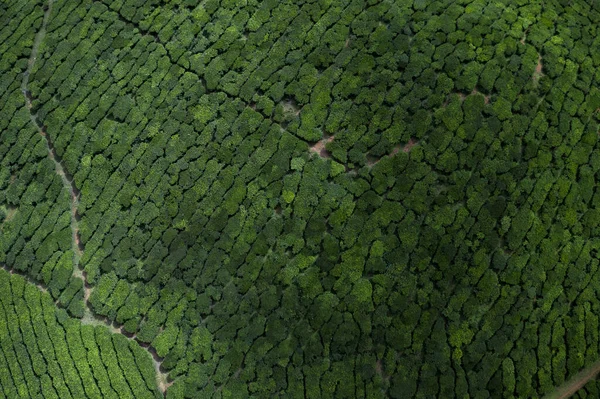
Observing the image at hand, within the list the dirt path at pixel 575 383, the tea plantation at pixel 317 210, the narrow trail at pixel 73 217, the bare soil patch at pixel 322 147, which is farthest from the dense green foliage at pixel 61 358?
the dirt path at pixel 575 383

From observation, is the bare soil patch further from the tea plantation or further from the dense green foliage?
the dense green foliage

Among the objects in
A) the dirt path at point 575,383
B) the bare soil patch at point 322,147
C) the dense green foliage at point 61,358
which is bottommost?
the dirt path at point 575,383

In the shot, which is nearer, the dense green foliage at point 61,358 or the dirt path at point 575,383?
the dirt path at point 575,383

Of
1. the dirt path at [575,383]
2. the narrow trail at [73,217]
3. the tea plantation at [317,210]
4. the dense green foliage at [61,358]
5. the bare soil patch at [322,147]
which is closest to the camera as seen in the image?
the dirt path at [575,383]

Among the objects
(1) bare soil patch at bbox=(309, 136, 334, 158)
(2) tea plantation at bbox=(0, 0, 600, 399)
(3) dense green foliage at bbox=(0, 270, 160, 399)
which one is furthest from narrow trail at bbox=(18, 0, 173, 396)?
(1) bare soil patch at bbox=(309, 136, 334, 158)

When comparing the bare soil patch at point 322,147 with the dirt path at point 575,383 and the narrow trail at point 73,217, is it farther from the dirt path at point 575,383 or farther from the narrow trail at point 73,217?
the dirt path at point 575,383

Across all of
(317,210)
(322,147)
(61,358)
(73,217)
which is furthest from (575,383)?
(73,217)

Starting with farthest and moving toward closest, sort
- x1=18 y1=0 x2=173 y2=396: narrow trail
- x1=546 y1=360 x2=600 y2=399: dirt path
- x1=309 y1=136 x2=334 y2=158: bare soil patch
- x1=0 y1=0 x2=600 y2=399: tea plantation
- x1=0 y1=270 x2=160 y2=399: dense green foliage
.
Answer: x1=309 y1=136 x2=334 y2=158: bare soil patch < x1=18 y1=0 x2=173 y2=396: narrow trail < x1=0 y1=270 x2=160 y2=399: dense green foliage < x1=0 y1=0 x2=600 y2=399: tea plantation < x1=546 y1=360 x2=600 y2=399: dirt path

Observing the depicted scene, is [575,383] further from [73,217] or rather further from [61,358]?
[73,217]
